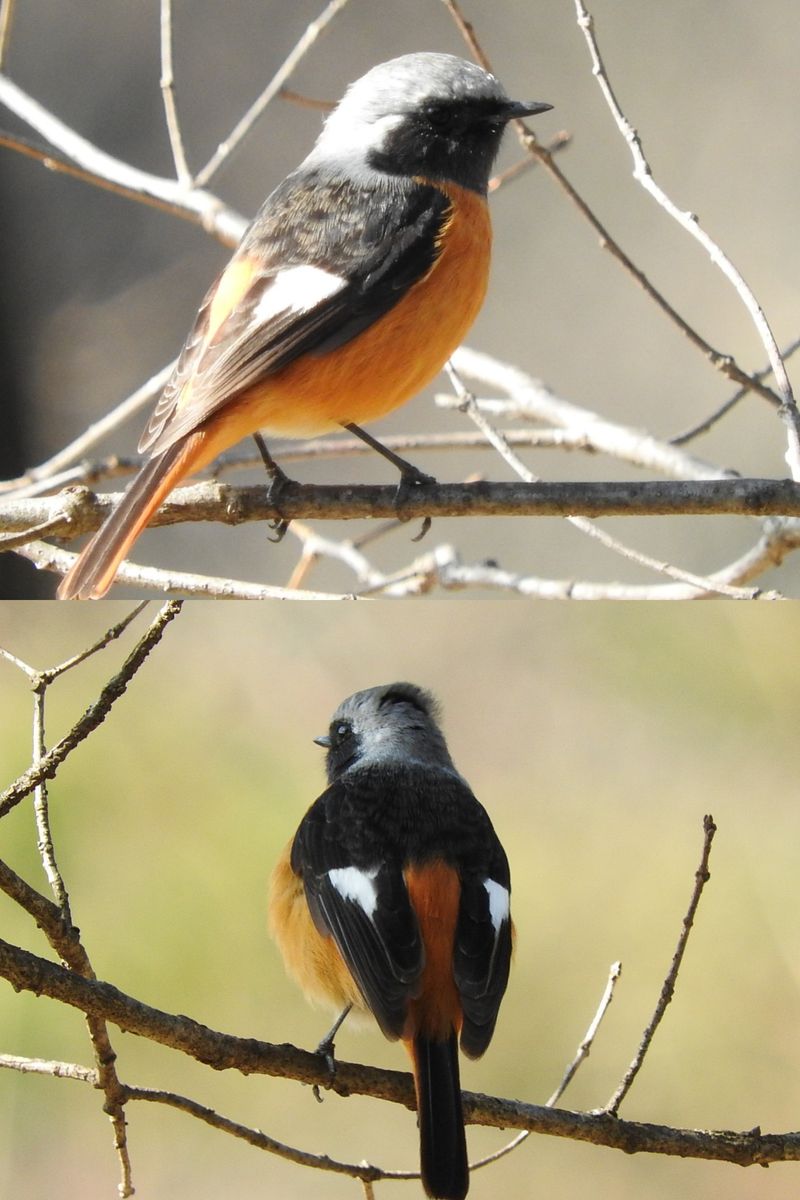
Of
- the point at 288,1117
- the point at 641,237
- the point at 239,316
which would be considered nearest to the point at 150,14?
the point at 239,316

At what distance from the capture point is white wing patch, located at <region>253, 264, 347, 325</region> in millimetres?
1597

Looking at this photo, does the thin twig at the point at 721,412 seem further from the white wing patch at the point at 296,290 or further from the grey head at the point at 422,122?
the white wing patch at the point at 296,290

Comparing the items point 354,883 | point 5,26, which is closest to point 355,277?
point 5,26

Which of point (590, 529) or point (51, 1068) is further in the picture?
point (590, 529)

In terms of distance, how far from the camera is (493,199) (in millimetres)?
1783

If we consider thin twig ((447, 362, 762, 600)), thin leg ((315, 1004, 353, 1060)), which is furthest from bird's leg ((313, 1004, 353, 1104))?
thin twig ((447, 362, 762, 600))

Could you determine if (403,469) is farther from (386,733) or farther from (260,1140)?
(260,1140)

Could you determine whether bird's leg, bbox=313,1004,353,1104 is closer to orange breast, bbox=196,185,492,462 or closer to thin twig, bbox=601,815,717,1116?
thin twig, bbox=601,815,717,1116

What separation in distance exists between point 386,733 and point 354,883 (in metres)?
0.19

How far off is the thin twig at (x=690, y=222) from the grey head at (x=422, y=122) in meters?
0.09

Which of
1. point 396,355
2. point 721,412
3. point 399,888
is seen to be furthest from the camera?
point 721,412

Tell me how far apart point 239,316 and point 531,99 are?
427 millimetres

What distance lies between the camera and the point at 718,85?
64.1 inches

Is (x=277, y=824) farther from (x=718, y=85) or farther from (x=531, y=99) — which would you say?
(x=718, y=85)
